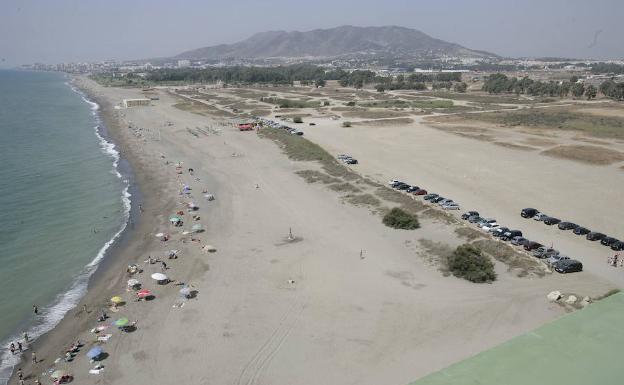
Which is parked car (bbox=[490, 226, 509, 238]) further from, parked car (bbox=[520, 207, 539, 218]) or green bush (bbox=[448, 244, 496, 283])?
green bush (bbox=[448, 244, 496, 283])

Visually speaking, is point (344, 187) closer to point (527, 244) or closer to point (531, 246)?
point (527, 244)

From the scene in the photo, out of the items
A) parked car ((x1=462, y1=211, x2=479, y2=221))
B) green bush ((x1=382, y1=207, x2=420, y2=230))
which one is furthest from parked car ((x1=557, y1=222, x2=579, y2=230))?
green bush ((x1=382, y1=207, x2=420, y2=230))

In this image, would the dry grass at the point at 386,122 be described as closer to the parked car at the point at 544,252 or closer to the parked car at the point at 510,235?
the parked car at the point at 510,235

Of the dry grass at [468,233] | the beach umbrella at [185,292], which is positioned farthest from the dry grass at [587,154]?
the beach umbrella at [185,292]

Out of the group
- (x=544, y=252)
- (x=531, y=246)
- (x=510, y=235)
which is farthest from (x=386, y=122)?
(x=544, y=252)

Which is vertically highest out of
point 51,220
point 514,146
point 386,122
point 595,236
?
point 386,122

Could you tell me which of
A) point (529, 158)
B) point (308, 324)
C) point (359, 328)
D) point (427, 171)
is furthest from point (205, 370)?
point (529, 158)
